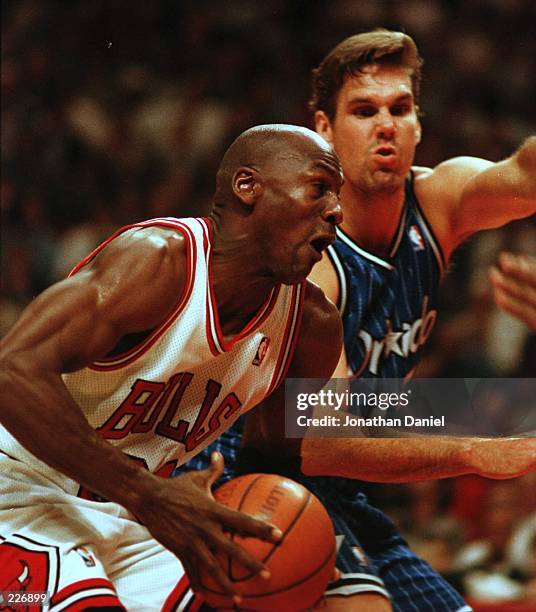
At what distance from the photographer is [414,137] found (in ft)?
10.1

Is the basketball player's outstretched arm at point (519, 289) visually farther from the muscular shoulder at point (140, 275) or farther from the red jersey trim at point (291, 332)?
the muscular shoulder at point (140, 275)

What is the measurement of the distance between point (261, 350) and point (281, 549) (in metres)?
0.51

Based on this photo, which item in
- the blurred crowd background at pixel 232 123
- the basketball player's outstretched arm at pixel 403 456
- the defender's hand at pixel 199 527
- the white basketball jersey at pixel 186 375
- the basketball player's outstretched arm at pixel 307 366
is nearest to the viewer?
the defender's hand at pixel 199 527

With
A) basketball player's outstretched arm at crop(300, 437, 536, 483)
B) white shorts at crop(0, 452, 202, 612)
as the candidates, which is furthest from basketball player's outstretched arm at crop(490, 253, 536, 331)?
white shorts at crop(0, 452, 202, 612)

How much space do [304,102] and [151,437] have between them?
166cm

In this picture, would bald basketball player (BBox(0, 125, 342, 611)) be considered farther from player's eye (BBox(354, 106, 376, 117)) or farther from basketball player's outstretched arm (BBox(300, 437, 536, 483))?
player's eye (BBox(354, 106, 376, 117))

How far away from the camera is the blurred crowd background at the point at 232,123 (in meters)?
3.62

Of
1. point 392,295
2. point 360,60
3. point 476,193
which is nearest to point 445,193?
point 476,193

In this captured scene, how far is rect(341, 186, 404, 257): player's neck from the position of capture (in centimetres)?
306

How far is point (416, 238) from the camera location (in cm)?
315

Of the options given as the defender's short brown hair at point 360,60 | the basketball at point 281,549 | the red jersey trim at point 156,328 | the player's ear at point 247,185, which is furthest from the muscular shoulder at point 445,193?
the basketball at point 281,549

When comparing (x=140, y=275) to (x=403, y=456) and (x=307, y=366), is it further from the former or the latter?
(x=403, y=456)

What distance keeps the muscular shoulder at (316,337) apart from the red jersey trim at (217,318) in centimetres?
13

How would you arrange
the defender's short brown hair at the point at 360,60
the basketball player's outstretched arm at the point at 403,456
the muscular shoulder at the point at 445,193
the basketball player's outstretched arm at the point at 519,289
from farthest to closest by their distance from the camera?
the muscular shoulder at the point at 445,193 < the defender's short brown hair at the point at 360,60 < the basketball player's outstretched arm at the point at 519,289 < the basketball player's outstretched arm at the point at 403,456
